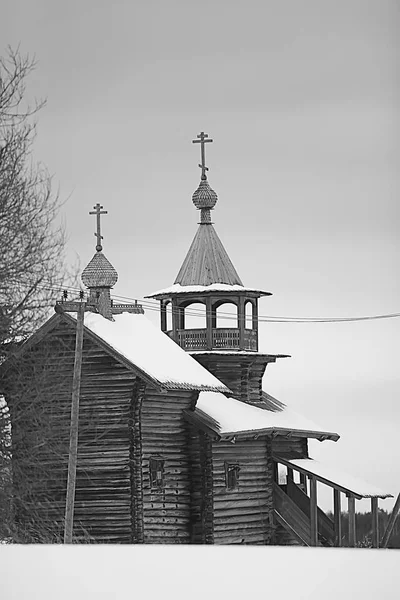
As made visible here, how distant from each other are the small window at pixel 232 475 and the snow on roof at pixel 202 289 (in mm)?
2651

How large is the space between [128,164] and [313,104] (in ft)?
6.12

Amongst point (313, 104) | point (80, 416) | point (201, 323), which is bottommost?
point (80, 416)

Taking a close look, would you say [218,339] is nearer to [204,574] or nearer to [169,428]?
[169,428]

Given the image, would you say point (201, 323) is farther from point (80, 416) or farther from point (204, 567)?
point (204, 567)

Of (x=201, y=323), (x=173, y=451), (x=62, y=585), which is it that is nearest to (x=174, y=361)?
(x=173, y=451)

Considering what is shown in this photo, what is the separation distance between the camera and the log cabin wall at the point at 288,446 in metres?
21.7

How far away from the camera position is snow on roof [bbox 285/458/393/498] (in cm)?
1401

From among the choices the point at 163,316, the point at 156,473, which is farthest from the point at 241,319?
the point at 156,473

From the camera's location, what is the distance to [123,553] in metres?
11.2

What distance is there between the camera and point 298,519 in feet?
67.4

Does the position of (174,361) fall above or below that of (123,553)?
above

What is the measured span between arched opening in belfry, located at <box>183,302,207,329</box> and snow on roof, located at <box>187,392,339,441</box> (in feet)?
3.94

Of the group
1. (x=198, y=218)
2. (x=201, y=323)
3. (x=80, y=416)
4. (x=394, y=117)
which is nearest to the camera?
(x=394, y=117)

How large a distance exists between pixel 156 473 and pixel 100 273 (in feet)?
10.9
